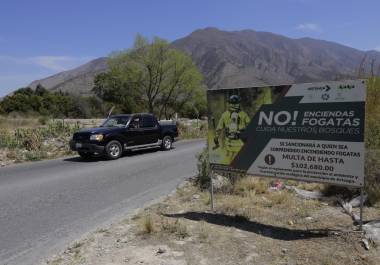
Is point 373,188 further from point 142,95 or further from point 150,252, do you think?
point 142,95

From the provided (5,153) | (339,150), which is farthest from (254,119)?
(5,153)

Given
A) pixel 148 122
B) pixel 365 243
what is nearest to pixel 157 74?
pixel 148 122

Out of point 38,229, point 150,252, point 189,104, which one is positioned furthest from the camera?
point 189,104

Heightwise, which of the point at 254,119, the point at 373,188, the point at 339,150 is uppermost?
the point at 254,119

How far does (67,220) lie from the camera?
7.28 m

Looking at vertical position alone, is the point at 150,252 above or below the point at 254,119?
below

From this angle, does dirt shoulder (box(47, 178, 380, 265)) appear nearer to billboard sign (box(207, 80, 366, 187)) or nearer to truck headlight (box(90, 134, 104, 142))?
billboard sign (box(207, 80, 366, 187))

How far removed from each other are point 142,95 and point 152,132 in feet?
103

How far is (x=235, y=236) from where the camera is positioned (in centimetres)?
553

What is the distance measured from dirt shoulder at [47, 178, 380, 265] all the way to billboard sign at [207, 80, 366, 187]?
2.42 feet

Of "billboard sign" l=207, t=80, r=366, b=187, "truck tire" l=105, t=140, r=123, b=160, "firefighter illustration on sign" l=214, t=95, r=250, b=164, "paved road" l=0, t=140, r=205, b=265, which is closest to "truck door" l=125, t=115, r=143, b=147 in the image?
"truck tire" l=105, t=140, r=123, b=160

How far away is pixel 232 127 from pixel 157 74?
4125 cm

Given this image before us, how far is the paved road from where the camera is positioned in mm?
6219

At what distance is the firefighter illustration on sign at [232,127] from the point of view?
6.42 m
